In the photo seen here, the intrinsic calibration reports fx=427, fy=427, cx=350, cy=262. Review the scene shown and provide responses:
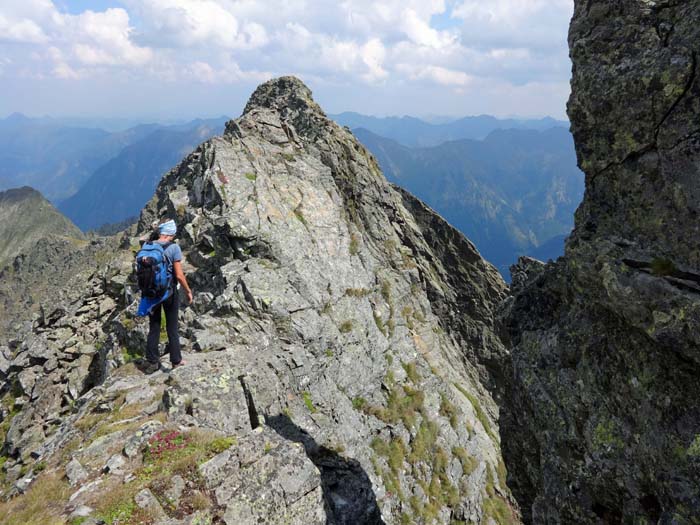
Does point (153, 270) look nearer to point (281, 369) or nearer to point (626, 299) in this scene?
point (281, 369)

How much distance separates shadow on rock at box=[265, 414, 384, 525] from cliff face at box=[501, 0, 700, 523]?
22.8 feet

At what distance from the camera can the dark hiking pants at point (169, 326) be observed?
16625 mm

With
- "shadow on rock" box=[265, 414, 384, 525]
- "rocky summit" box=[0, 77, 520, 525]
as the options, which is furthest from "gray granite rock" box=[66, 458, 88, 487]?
"shadow on rock" box=[265, 414, 384, 525]

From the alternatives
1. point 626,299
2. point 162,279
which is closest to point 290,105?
point 162,279

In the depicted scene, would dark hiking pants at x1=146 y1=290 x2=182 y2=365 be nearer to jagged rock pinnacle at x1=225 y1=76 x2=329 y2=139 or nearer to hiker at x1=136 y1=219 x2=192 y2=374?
hiker at x1=136 y1=219 x2=192 y2=374

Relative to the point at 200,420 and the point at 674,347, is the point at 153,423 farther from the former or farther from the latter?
the point at 674,347

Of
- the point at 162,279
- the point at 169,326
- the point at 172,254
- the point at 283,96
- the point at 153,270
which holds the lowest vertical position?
the point at 169,326

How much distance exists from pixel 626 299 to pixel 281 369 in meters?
16.6

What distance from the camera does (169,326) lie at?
17.0 meters

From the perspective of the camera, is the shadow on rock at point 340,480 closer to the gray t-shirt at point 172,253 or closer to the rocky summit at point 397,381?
the rocky summit at point 397,381

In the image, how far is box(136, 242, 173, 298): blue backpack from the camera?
1532 cm

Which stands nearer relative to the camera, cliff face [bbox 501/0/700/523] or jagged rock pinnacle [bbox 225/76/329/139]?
cliff face [bbox 501/0/700/523]

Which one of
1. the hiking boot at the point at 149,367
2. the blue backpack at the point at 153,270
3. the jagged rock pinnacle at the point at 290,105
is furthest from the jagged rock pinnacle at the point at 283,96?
the hiking boot at the point at 149,367

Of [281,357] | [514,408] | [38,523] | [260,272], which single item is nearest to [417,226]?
[260,272]
